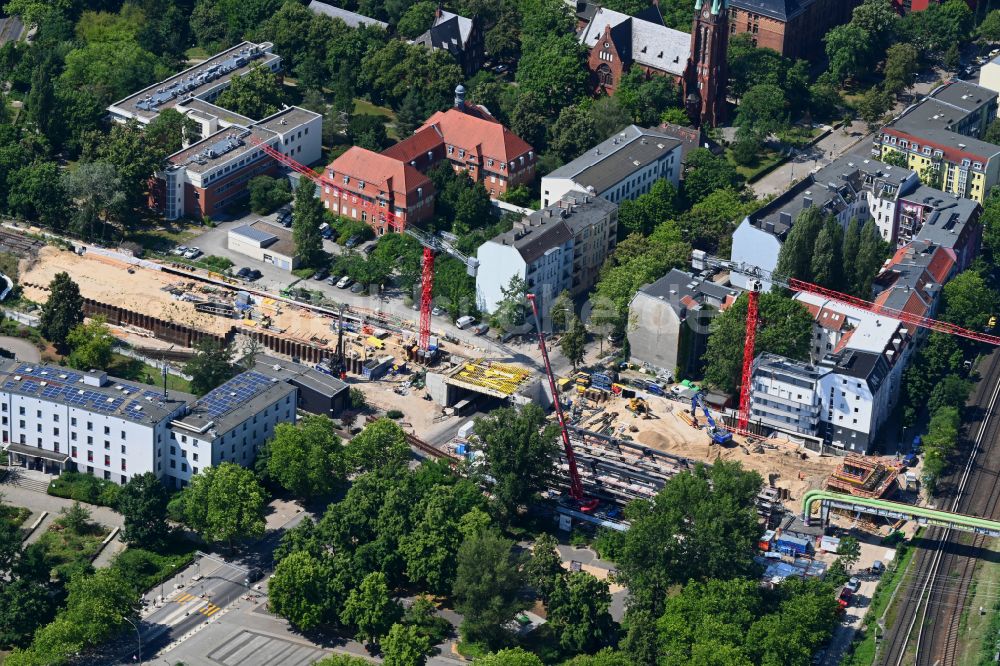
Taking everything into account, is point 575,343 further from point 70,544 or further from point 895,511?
point 70,544

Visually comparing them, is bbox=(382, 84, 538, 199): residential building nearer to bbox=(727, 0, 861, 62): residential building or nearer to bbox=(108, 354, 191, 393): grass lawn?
bbox=(727, 0, 861, 62): residential building

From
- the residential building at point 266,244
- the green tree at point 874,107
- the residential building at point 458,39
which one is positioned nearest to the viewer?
the residential building at point 266,244

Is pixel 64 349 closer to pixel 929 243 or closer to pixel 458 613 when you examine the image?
pixel 458 613

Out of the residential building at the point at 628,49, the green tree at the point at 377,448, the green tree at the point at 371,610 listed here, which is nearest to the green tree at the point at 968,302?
the residential building at the point at 628,49

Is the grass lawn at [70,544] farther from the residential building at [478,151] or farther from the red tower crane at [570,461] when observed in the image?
the residential building at [478,151]

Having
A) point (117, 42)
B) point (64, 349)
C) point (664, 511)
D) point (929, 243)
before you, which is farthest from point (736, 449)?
point (117, 42)

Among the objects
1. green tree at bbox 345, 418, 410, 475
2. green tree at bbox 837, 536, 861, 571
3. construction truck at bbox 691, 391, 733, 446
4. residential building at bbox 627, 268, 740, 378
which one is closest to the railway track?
green tree at bbox 837, 536, 861, 571
